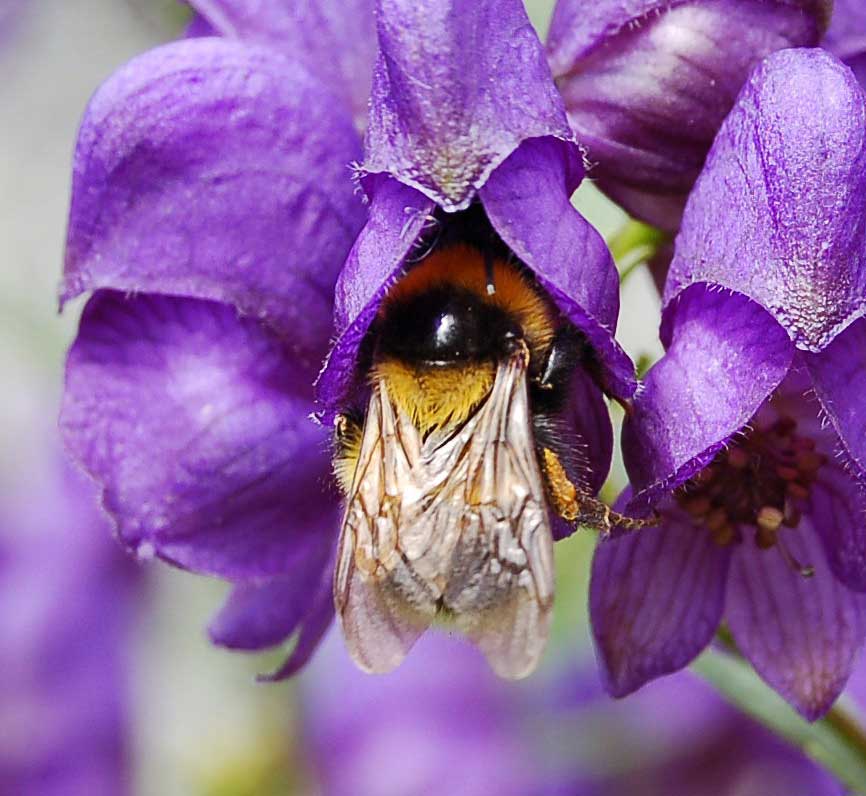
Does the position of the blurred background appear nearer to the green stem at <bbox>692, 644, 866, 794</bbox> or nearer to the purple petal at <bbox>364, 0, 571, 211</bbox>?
the green stem at <bbox>692, 644, 866, 794</bbox>

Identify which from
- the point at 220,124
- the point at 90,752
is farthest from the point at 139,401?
the point at 90,752

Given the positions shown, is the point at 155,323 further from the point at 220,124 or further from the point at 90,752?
the point at 90,752

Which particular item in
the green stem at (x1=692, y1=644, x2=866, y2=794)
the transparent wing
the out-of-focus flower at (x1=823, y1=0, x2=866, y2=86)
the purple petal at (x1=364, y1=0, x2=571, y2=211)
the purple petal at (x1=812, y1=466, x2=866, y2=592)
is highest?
the purple petal at (x1=364, y1=0, x2=571, y2=211)

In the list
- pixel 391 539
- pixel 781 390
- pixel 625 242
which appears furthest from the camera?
pixel 625 242

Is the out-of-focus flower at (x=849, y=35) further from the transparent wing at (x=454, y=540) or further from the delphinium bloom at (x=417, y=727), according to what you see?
the delphinium bloom at (x=417, y=727)

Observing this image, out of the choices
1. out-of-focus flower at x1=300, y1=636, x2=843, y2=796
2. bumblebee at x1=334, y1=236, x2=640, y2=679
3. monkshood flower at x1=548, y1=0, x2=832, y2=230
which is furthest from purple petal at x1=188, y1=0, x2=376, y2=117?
out-of-focus flower at x1=300, y1=636, x2=843, y2=796

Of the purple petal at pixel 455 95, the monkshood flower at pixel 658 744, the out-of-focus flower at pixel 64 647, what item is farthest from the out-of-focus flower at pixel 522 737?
the purple petal at pixel 455 95

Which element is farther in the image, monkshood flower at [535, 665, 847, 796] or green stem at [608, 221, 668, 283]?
monkshood flower at [535, 665, 847, 796]

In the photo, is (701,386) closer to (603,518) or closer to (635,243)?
(603,518)

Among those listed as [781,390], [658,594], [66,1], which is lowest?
[66,1]
